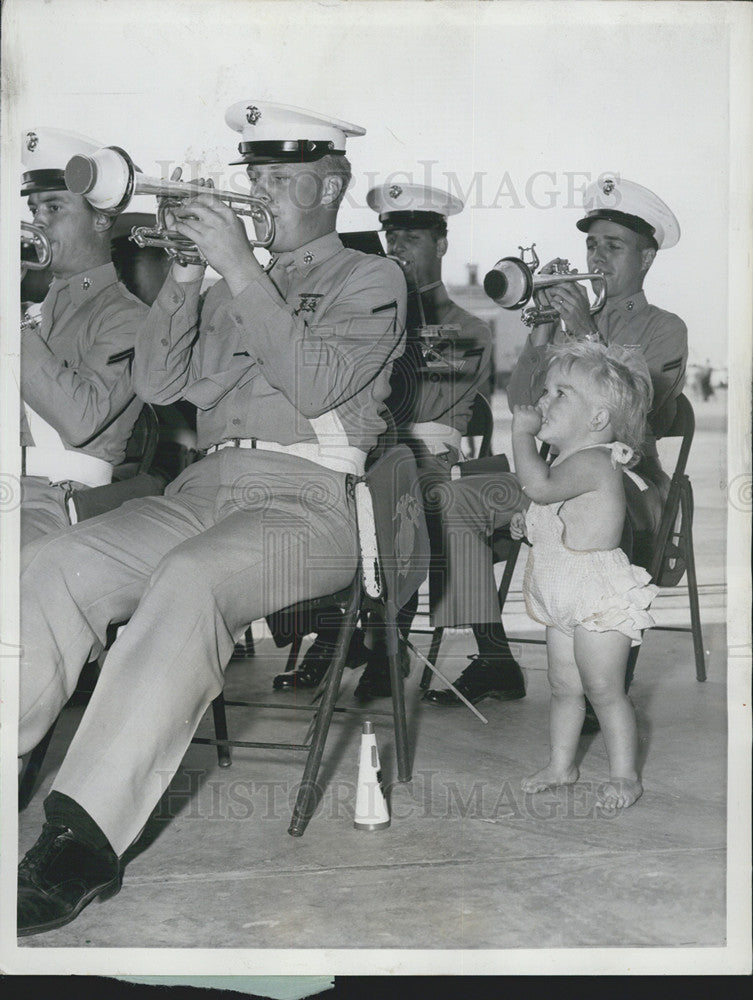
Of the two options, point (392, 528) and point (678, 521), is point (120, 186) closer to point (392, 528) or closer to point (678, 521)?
point (392, 528)

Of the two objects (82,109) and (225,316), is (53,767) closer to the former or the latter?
(225,316)

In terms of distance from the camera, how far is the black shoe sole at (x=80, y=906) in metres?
2.37

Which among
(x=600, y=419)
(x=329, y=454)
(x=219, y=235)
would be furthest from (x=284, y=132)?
(x=600, y=419)

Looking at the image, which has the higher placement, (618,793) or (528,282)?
(528,282)

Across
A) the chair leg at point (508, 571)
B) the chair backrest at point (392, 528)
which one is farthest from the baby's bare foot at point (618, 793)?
the chair leg at point (508, 571)

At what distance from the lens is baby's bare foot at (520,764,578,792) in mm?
3107

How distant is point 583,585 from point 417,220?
6.36 feet

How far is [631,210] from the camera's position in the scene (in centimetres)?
383

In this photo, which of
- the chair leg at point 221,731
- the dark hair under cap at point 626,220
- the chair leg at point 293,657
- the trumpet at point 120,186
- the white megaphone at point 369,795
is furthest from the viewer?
the chair leg at point 293,657

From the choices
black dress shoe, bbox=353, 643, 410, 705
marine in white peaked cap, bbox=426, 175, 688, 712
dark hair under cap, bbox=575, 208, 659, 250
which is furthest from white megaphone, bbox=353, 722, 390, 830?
dark hair under cap, bbox=575, 208, 659, 250

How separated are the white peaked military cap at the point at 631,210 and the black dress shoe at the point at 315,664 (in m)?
1.75

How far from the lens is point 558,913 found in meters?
2.43

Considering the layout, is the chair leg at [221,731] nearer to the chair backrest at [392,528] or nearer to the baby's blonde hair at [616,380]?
the chair backrest at [392,528]

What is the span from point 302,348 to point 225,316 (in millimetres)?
482
